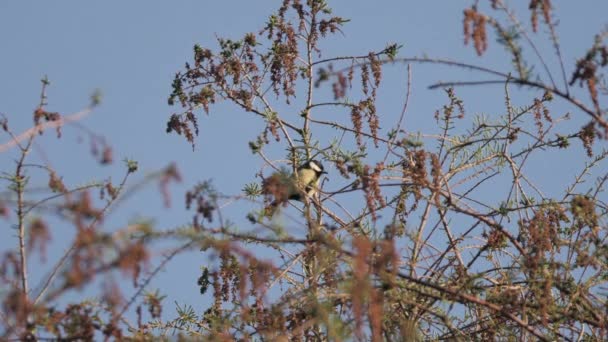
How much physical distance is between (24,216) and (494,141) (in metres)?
2.76

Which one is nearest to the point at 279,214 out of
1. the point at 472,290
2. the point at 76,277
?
the point at 472,290

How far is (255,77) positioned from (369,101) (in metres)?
0.92

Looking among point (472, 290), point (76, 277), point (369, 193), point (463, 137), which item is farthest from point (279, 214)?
point (463, 137)

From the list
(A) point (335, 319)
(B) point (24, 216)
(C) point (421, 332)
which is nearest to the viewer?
(A) point (335, 319)

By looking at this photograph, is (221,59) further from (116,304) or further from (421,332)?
(116,304)

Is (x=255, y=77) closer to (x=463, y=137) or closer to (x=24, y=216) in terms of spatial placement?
(x=463, y=137)

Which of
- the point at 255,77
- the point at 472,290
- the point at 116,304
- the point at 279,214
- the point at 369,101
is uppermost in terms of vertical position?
the point at 255,77

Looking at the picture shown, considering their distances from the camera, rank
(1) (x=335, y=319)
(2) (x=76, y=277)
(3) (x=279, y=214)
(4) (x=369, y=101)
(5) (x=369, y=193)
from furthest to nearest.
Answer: (4) (x=369, y=101), (5) (x=369, y=193), (3) (x=279, y=214), (1) (x=335, y=319), (2) (x=76, y=277)

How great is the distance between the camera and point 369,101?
5.68 metres

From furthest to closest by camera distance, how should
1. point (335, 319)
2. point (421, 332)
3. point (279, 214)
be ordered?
point (421, 332), point (279, 214), point (335, 319)

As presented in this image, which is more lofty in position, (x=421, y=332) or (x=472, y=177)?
(x=472, y=177)

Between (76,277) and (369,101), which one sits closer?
(76,277)

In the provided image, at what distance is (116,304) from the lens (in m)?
2.70

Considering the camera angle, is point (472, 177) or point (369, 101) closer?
point (472, 177)
